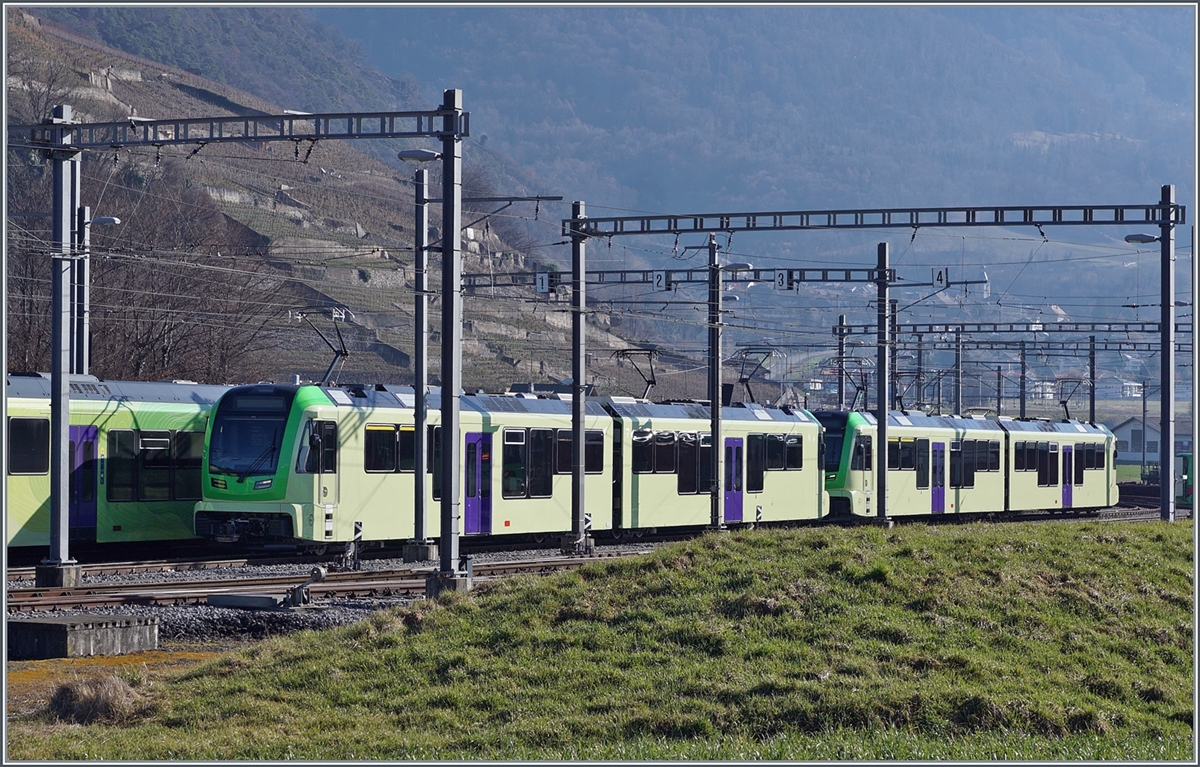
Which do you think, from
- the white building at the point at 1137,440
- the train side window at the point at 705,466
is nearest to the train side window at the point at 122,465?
the train side window at the point at 705,466

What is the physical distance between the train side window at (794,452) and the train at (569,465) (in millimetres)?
43

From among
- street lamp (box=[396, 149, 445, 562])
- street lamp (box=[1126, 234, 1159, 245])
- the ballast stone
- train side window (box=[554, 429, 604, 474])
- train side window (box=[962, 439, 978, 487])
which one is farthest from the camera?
train side window (box=[962, 439, 978, 487])

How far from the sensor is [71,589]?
819 inches

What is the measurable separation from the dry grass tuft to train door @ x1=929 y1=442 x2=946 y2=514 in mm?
32955

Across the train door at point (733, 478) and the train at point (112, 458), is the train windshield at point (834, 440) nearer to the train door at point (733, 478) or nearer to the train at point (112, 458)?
the train door at point (733, 478)

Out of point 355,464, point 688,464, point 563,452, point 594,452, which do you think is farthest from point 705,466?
point 355,464

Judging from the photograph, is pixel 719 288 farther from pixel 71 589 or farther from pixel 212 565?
pixel 71 589

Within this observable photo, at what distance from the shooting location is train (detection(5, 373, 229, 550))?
25234 mm

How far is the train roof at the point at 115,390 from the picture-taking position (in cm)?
2542

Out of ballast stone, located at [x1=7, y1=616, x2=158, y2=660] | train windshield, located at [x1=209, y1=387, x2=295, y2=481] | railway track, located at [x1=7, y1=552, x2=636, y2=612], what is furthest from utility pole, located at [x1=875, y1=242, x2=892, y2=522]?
ballast stone, located at [x1=7, y1=616, x2=158, y2=660]

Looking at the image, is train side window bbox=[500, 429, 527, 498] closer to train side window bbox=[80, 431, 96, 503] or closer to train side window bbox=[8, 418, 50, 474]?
train side window bbox=[80, 431, 96, 503]

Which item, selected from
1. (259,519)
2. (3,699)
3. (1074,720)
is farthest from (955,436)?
(3,699)

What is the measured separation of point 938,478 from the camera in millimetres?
43438

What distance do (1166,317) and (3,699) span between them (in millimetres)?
26721
